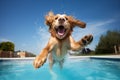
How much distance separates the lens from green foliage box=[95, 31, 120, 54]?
986 centimetres

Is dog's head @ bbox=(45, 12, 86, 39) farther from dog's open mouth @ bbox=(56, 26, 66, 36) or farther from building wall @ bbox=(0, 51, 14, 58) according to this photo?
building wall @ bbox=(0, 51, 14, 58)

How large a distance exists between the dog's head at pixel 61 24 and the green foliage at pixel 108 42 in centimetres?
792

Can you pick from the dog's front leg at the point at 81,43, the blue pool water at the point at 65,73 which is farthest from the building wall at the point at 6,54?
the dog's front leg at the point at 81,43

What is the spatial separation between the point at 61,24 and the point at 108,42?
8.18 meters

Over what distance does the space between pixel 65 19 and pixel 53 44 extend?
0.89 ft

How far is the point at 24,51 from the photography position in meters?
9.91

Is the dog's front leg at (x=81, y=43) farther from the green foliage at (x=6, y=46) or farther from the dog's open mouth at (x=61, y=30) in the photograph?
the green foliage at (x=6, y=46)

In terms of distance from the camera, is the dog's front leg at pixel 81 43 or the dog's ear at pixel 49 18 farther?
the dog's ear at pixel 49 18

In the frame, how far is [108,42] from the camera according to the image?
9.94 meters

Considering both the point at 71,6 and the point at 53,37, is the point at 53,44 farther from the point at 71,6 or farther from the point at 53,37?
the point at 71,6

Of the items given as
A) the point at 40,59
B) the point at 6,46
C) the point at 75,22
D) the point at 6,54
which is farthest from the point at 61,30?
the point at 6,46

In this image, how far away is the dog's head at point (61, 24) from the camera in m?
2.08

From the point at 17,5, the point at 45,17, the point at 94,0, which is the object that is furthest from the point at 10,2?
the point at 45,17

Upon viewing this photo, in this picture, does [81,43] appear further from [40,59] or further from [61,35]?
[40,59]
